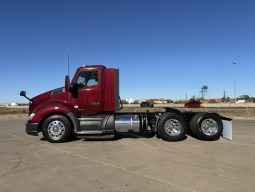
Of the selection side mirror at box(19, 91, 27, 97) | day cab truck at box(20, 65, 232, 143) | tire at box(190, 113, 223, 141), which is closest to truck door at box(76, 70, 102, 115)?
day cab truck at box(20, 65, 232, 143)

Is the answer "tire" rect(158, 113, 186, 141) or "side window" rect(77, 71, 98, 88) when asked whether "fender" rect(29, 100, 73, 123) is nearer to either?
"side window" rect(77, 71, 98, 88)

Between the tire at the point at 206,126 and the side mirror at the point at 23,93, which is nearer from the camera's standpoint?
the tire at the point at 206,126

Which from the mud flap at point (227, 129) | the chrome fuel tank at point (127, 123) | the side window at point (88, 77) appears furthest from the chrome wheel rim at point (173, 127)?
the side window at point (88, 77)

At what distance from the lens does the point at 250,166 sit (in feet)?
32.7

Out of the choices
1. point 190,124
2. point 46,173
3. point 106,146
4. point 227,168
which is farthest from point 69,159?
point 190,124

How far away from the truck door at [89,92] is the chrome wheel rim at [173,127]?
2614 millimetres

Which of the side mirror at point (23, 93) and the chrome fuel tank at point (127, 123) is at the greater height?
the side mirror at point (23, 93)

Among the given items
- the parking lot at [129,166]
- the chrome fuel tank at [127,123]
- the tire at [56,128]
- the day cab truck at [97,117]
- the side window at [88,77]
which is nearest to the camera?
the parking lot at [129,166]

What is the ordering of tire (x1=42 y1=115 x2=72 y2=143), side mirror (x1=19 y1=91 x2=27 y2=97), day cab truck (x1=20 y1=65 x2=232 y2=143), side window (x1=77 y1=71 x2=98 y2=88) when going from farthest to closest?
side mirror (x1=19 y1=91 x2=27 y2=97), side window (x1=77 y1=71 x2=98 y2=88), day cab truck (x1=20 y1=65 x2=232 y2=143), tire (x1=42 y1=115 x2=72 y2=143)

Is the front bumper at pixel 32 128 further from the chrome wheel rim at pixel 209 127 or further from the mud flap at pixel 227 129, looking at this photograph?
the mud flap at pixel 227 129

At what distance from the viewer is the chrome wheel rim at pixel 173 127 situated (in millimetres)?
15469

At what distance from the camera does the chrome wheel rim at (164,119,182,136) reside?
15469 millimetres

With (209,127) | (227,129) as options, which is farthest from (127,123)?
(227,129)

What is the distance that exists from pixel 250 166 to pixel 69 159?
4633mm
